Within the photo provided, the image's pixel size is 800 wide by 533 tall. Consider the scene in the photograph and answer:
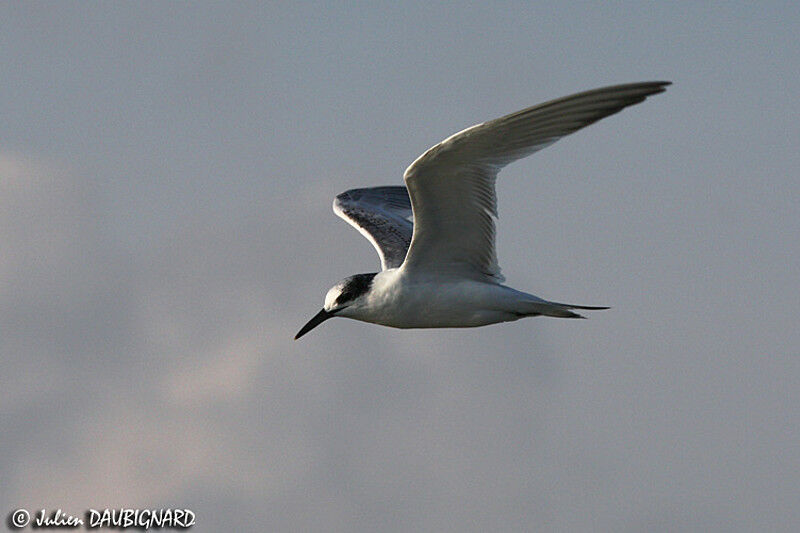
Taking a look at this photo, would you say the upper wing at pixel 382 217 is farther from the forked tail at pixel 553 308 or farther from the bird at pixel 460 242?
the forked tail at pixel 553 308

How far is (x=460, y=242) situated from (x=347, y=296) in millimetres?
1670

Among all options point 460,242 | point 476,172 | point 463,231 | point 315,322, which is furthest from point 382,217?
point 476,172

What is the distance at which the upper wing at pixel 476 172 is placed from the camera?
386 inches

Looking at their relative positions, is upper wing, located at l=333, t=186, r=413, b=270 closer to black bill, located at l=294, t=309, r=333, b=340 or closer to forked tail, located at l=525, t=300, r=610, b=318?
black bill, located at l=294, t=309, r=333, b=340

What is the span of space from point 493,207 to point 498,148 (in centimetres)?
113

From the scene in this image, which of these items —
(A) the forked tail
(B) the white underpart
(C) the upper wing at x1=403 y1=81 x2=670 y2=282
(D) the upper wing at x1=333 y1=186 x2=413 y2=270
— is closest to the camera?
(C) the upper wing at x1=403 y1=81 x2=670 y2=282

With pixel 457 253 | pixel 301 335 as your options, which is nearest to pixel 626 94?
pixel 457 253

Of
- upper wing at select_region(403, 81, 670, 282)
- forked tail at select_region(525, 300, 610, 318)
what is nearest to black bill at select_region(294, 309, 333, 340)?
upper wing at select_region(403, 81, 670, 282)

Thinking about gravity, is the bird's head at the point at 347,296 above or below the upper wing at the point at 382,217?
below

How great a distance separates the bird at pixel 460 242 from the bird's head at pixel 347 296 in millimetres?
12

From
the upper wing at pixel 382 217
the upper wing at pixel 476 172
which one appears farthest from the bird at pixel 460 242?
the upper wing at pixel 382 217

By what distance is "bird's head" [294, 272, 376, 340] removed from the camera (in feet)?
43.3

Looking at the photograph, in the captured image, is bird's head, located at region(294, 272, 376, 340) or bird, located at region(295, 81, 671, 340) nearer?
bird, located at region(295, 81, 671, 340)

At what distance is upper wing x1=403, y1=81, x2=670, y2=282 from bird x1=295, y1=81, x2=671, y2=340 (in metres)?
0.01
